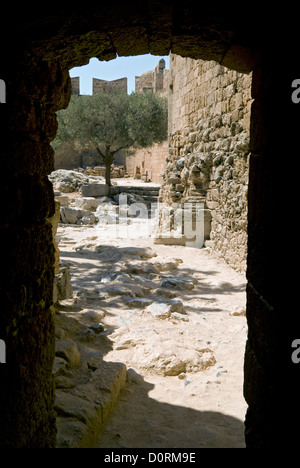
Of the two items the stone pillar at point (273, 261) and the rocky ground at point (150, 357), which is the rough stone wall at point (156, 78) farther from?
the stone pillar at point (273, 261)

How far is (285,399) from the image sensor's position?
1.51 m

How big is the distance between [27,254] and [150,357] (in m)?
2.27

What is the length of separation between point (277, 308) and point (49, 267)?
115 centimetres

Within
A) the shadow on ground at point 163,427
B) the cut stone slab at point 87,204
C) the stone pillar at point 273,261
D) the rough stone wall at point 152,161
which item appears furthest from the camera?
the rough stone wall at point 152,161

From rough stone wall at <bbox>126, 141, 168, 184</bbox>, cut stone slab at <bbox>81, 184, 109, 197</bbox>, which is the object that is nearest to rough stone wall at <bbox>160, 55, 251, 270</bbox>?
cut stone slab at <bbox>81, 184, 109, 197</bbox>

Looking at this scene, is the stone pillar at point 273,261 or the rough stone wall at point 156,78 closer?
the stone pillar at point 273,261

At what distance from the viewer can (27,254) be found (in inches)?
71.1

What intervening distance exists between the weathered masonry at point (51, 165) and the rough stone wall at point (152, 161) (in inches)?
730

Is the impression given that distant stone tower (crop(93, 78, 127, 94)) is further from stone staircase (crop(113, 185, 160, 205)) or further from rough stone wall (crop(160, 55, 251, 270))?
rough stone wall (crop(160, 55, 251, 270))

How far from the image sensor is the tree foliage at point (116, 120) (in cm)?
1889

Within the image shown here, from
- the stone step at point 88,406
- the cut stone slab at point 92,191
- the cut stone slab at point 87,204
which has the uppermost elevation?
the cut stone slab at point 92,191

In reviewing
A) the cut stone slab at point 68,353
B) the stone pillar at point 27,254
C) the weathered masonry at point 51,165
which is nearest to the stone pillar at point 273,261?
the weathered masonry at point 51,165

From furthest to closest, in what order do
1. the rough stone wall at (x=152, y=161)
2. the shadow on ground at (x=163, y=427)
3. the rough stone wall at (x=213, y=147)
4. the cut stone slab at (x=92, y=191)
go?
the rough stone wall at (x=152, y=161) → the cut stone slab at (x=92, y=191) → the rough stone wall at (x=213, y=147) → the shadow on ground at (x=163, y=427)

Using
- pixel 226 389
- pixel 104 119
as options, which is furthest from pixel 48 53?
pixel 104 119
